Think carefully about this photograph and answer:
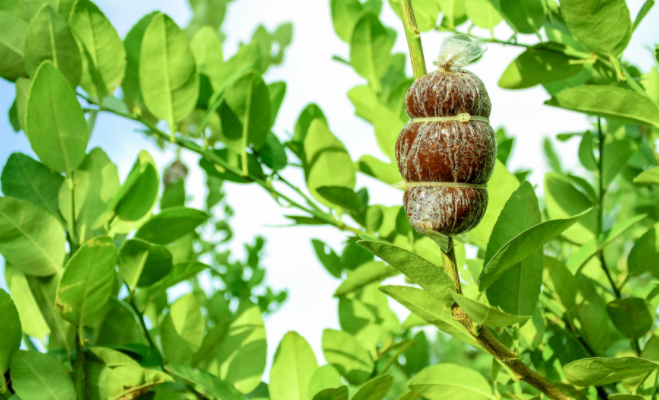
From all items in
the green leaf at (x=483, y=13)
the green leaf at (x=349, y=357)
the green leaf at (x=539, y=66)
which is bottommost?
the green leaf at (x=349, y=357)

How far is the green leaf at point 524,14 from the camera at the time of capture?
740mm

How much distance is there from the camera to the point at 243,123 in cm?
79

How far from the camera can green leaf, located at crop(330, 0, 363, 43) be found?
1.00m

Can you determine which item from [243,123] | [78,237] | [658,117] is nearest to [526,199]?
[658,117]

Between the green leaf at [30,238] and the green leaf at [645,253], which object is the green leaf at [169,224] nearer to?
the green leaf at [30,238]

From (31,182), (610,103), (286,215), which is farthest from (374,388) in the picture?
(31,182)

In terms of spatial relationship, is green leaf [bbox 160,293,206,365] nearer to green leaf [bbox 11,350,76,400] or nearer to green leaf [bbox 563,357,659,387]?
green leaf [bbox 11,350,76,400]

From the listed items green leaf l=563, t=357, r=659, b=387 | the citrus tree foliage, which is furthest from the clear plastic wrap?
green leaf l=563, t=357, r=659, b=387

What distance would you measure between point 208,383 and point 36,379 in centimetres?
18

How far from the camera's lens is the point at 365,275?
2.44ft

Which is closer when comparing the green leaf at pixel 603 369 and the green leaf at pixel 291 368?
the green leaf at pixel 603 369

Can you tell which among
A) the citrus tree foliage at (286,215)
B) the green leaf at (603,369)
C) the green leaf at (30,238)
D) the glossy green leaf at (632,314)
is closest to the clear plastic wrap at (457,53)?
the citrus tree foliage at (286,215)

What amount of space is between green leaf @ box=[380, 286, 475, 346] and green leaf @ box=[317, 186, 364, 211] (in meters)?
0.28

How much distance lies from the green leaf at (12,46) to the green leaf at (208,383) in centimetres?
41
